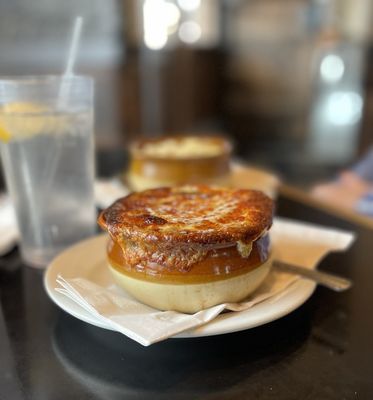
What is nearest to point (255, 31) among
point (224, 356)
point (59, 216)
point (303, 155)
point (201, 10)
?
point (201, 10)

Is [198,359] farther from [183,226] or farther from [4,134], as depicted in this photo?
[4,134]

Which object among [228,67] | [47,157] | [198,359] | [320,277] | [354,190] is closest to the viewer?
[198,359]

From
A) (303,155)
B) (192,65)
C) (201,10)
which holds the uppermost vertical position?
(201,10)

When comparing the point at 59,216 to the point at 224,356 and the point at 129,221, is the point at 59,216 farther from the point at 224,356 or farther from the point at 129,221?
the point at 224,356

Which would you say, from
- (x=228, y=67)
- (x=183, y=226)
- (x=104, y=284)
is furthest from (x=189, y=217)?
(x=228, y=67)

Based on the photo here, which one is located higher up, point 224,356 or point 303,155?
point 224,356

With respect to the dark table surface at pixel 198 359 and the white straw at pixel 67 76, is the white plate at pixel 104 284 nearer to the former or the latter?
the dark table surface at pixel 198 359

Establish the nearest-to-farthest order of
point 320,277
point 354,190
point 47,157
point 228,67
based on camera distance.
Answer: point 320,277
point 47,157
point 354,190
point 228,67

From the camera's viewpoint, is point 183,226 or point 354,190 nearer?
point 183,226
